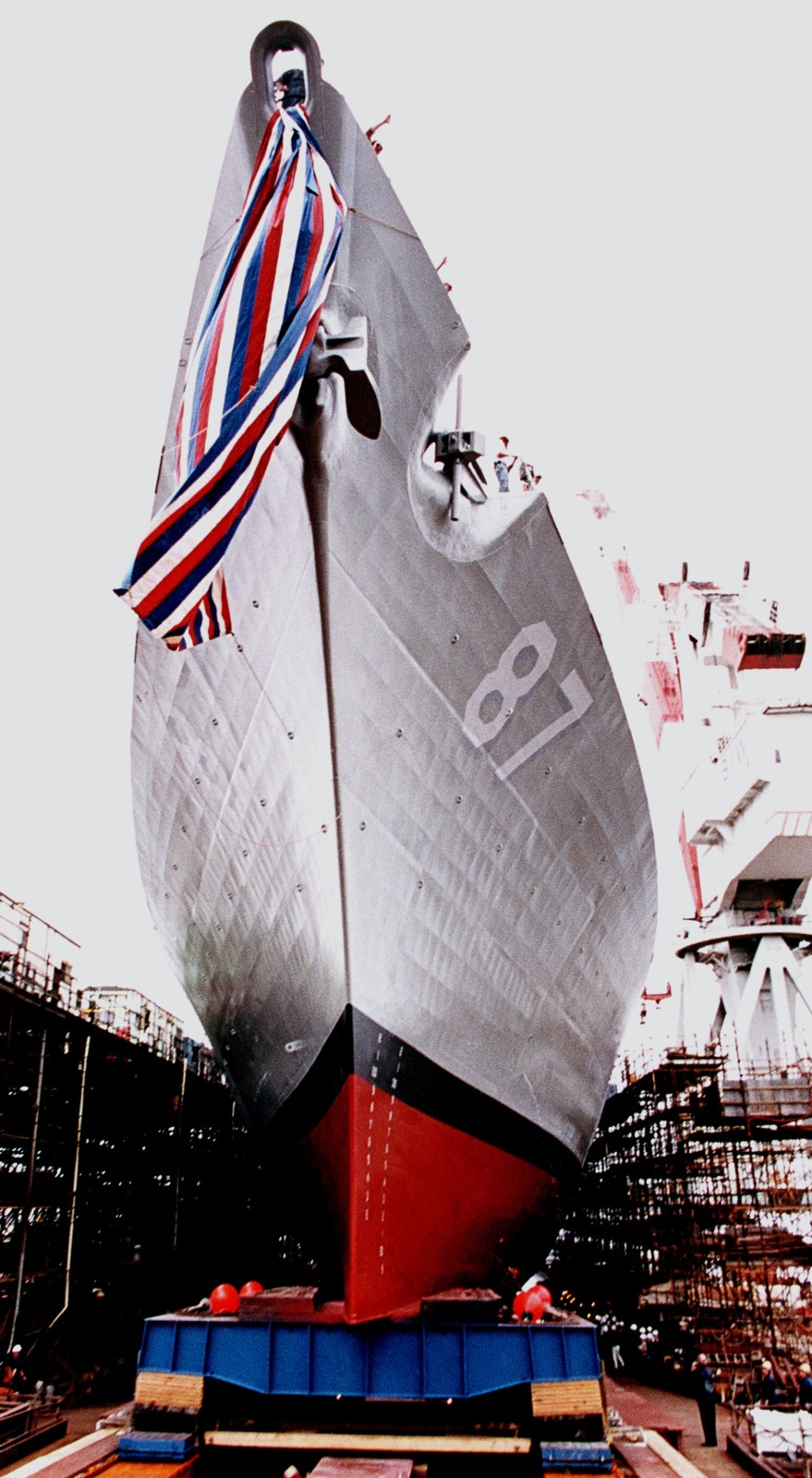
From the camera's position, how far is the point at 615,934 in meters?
10.0

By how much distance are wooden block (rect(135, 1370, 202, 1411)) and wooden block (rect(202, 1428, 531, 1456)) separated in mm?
282

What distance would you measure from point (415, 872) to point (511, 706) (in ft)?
5.27

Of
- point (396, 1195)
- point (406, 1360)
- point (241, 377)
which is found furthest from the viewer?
point (396, 1195)

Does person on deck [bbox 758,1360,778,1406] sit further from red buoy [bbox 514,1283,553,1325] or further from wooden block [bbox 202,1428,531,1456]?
wooden block [bbox 202,1428,531,1456]

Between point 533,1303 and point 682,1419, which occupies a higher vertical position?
point 533,1303

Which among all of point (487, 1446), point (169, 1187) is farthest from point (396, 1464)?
point (169, 1187)

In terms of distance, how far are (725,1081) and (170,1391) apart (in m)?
9.21

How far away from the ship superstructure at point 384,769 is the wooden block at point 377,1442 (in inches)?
25.3

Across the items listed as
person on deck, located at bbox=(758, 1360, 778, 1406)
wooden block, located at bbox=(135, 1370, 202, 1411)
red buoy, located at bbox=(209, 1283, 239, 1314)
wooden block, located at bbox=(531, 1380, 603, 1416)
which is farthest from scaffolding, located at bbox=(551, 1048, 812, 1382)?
wooden block, located at bbox=(135, 1370, 202, 1411)

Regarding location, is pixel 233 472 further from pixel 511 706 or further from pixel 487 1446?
pixel 487 1446

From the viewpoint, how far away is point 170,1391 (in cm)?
595

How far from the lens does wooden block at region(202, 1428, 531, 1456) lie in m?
5.46

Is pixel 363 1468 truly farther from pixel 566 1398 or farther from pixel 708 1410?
pixel 708 1410

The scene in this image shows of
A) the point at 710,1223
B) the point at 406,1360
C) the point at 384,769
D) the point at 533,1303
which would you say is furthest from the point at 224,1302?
the point at 710,1223
